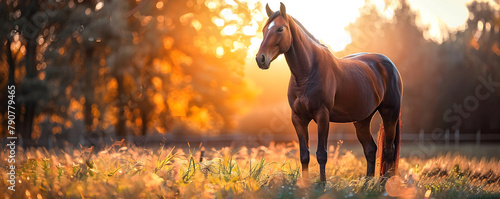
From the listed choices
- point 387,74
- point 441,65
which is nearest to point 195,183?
point 387,74

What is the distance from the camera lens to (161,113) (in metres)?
19.5

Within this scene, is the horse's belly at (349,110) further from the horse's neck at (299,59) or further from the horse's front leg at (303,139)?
the horse's neck at (299,59)

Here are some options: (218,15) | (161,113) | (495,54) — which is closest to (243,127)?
(161,113)

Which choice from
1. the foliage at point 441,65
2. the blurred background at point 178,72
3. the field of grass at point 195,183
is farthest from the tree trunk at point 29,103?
the foliage at point 441,65

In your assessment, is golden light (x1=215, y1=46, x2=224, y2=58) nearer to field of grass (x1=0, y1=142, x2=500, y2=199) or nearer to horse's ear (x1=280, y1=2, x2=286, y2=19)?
field of grass (x1=0, y1=142, x2=500, y2=199)

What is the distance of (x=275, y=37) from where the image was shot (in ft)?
19.2

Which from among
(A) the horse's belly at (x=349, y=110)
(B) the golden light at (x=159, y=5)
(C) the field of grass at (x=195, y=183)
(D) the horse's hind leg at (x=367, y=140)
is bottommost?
(C) the field of grass at (x=195, y=183)

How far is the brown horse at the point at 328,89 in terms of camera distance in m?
6.02

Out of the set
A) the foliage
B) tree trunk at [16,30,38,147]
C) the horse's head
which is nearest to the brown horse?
the horse's head

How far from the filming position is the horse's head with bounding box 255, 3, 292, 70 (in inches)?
227

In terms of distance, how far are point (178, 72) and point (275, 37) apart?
13878 millimetres

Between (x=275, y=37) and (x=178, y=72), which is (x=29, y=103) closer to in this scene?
(x=178, y=72)

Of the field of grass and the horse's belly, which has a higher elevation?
the horse's belly

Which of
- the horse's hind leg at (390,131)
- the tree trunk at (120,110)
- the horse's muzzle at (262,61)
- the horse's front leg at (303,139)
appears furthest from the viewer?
the tree trunk at (120,110)
